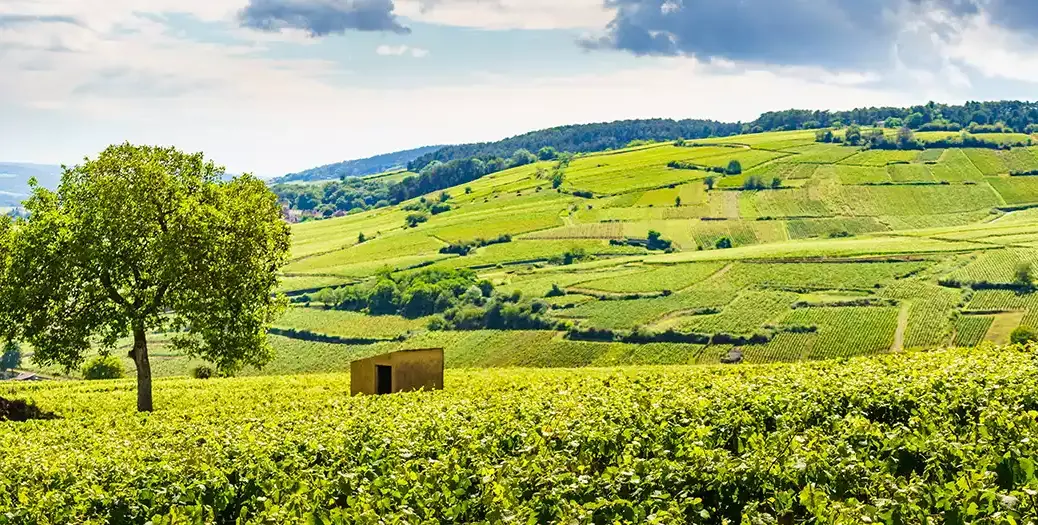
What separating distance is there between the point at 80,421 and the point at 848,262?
457 feet

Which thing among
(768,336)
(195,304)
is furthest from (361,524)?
(768,336)

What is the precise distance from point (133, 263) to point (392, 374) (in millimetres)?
12106

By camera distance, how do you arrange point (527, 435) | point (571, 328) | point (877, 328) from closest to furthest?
point (527, 435) → point (877, 328) → point (571, 328)

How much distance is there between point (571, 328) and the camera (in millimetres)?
143125

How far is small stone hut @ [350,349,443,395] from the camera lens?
3888cm

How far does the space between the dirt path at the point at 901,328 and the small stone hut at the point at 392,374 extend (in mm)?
88709

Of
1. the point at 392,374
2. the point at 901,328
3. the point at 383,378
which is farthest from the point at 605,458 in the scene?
the point at 901,328

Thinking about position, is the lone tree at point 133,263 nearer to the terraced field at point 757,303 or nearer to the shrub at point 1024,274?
the terraced field at point 757,303

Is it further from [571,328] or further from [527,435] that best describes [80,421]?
[571,328]

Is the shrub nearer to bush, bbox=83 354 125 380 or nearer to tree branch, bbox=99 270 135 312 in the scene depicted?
bush, bbox=83 354 125 380

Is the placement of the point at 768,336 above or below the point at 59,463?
below

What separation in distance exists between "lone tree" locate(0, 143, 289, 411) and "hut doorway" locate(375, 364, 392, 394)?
22.9ft

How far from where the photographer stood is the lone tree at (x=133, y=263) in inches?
1537

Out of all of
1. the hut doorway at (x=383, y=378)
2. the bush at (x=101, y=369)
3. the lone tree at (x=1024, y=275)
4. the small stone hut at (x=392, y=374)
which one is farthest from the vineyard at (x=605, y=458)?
the lone tree at (x=1024, y=275)
